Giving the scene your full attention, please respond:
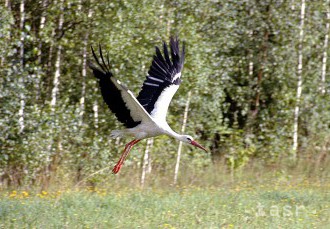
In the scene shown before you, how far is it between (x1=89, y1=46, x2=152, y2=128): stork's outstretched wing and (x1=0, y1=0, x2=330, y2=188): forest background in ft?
2.78

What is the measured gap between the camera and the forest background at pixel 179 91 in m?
10.2

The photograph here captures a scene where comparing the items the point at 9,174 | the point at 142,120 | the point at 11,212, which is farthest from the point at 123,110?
the point at 9,174

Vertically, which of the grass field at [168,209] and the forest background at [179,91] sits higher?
the forest background at [179,91]

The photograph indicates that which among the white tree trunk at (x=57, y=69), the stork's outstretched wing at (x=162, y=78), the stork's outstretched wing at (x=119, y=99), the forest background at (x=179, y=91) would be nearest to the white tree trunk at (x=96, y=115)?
the forest background at (x=179, y=91)

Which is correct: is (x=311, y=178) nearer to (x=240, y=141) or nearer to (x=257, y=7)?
(x=240, y=141)

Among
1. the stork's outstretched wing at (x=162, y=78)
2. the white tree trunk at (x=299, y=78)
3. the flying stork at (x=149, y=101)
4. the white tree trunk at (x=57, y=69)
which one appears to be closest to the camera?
the flying stork at (x=149, y=101)

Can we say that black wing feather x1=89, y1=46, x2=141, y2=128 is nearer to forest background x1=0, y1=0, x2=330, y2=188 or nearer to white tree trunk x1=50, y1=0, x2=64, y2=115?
forest background x1=0, y1=0, x2=330, y2=188

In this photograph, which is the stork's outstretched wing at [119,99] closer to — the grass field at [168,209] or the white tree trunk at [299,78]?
the grass field at [168,209]

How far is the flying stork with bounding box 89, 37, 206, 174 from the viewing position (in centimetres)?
785

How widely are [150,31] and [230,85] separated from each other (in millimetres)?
2929

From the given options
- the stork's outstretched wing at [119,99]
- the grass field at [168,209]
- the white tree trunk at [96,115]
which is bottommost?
the grass field at [168,209]

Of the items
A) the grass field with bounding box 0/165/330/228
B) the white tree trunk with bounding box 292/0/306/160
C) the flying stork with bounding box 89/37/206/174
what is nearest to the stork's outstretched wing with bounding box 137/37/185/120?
the flying stork with bounding box 89/37/206/174

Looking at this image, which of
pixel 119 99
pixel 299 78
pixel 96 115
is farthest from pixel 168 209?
pixel 299 78

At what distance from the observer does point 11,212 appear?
704cm
